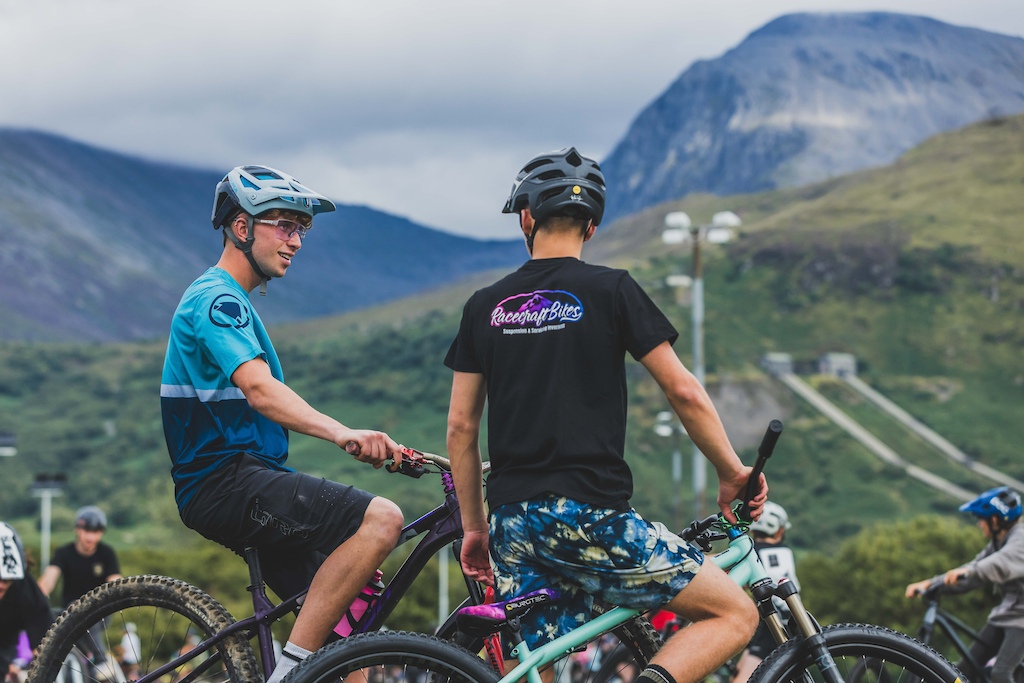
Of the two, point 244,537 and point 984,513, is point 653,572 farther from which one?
point 984,513

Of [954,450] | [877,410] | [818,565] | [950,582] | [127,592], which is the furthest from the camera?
[877,410]

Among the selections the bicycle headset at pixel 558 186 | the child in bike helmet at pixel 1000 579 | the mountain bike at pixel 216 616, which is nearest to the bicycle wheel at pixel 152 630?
the mountain bike at pixel 216 616

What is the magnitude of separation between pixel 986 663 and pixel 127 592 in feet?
23.5

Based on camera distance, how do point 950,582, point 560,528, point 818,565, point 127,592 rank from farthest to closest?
1. point 818,565
2. point 950,582
3. point 127,592
4. point 560,528

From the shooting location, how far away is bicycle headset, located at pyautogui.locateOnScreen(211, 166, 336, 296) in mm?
5020

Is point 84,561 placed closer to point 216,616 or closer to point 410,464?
point 216,616

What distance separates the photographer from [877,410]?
6855 inches

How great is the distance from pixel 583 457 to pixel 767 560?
213 inches

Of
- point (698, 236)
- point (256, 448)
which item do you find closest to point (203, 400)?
point (256, 448)

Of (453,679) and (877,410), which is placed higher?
(877,410)

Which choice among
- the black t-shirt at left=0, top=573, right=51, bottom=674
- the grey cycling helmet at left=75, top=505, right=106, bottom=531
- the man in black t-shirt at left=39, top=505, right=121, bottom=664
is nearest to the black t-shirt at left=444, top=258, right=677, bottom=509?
the black t-shirt at left=0, top=573, right=51, bottom=674

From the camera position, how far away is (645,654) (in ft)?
16.0

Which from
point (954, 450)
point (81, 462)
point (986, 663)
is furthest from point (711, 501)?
point (986, 663)

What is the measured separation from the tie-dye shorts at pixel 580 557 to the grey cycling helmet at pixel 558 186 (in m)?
1.02
